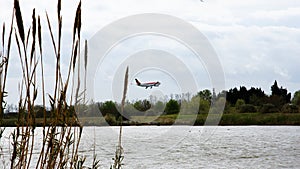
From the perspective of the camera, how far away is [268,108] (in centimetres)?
7588

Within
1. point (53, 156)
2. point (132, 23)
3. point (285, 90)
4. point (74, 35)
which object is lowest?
point (53, 156)

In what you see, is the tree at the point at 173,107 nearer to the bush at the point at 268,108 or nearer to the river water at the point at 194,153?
the bush at the point at 268,108

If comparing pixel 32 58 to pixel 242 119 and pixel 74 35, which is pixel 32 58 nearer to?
pixel 74 35

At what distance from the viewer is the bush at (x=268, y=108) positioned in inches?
2975

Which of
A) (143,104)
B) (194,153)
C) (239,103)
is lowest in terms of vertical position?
(194,153)

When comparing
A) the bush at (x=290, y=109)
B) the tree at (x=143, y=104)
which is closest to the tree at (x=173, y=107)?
the bush at (x=290, y=109)

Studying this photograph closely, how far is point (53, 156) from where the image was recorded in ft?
6.16

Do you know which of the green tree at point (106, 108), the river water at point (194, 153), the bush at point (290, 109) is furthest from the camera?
the bush at point (290, 109)

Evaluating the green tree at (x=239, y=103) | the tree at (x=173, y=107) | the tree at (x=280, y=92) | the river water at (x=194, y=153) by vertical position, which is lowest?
the river water at (x=194, y=153)

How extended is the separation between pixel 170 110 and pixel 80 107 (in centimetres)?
6035

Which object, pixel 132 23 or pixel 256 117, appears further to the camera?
pixel 256 117

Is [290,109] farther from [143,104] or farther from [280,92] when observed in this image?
[143,104]

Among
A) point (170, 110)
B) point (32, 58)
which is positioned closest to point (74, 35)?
point (32, 58)

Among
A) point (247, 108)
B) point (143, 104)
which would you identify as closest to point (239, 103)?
point (247, 108)
